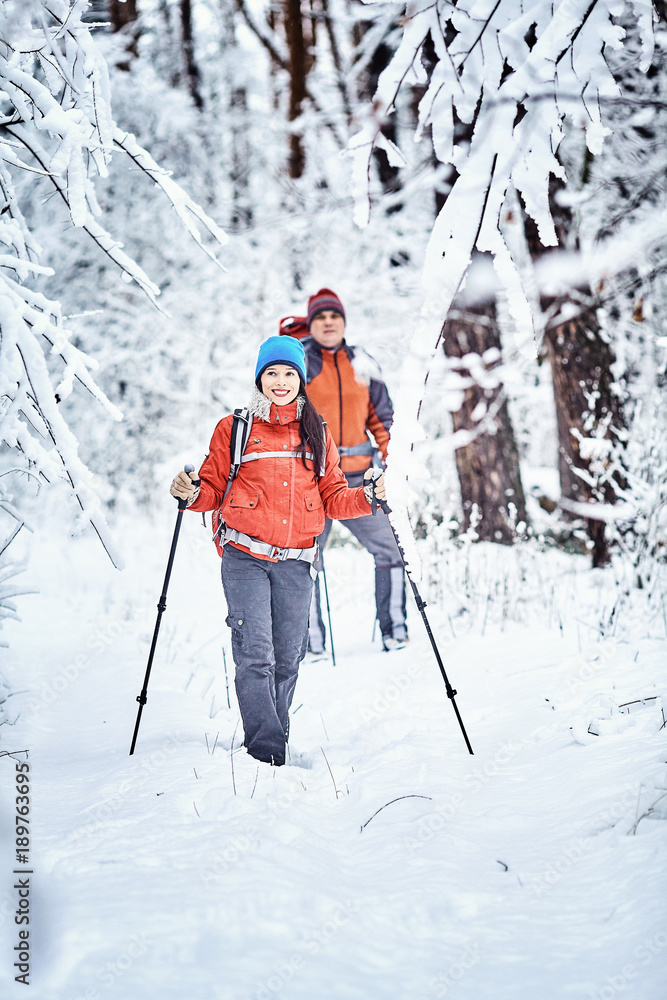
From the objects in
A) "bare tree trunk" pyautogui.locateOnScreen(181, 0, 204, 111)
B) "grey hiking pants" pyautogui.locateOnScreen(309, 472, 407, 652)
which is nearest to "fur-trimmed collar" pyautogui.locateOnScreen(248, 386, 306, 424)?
"grey hiking pants" pyautogui.locateOnScreen(309, 472, 407, 652)

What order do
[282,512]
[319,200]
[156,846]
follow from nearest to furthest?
[156,846] < [282,512] < [319,200]

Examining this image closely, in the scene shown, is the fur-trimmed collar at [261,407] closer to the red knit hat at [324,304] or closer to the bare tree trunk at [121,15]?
the red knit hat at [324,304]

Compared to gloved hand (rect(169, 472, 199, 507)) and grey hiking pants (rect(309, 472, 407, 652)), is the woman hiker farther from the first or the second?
grey hiking pants (rect(309, 472, 407, 652))

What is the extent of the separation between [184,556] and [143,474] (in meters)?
3.30

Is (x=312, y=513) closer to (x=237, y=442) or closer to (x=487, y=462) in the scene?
(x=237, y=442)

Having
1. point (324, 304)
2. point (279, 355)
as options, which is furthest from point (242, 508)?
point (324, 304)

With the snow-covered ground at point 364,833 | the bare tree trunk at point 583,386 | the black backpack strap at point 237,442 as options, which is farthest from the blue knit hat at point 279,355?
the bare tree trunk at point 583,386

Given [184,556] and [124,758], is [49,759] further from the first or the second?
[184,556]

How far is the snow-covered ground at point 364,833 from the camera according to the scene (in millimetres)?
1447

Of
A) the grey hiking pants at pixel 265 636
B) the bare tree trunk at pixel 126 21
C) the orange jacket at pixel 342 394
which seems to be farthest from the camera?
the bare tree trunk at pixel 126 21

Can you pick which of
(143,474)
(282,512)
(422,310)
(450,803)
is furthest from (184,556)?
(422,310)

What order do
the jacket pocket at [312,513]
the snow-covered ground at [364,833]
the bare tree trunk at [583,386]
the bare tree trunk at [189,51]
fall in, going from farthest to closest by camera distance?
the bare tree trunk at [189,51], the bare tree trunk at [583,386], the jacket pocket at [312,513], the snow-covered ground at [364,833]

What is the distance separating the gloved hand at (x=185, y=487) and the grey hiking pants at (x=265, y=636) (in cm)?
29

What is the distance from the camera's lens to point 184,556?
8672 millimetres
